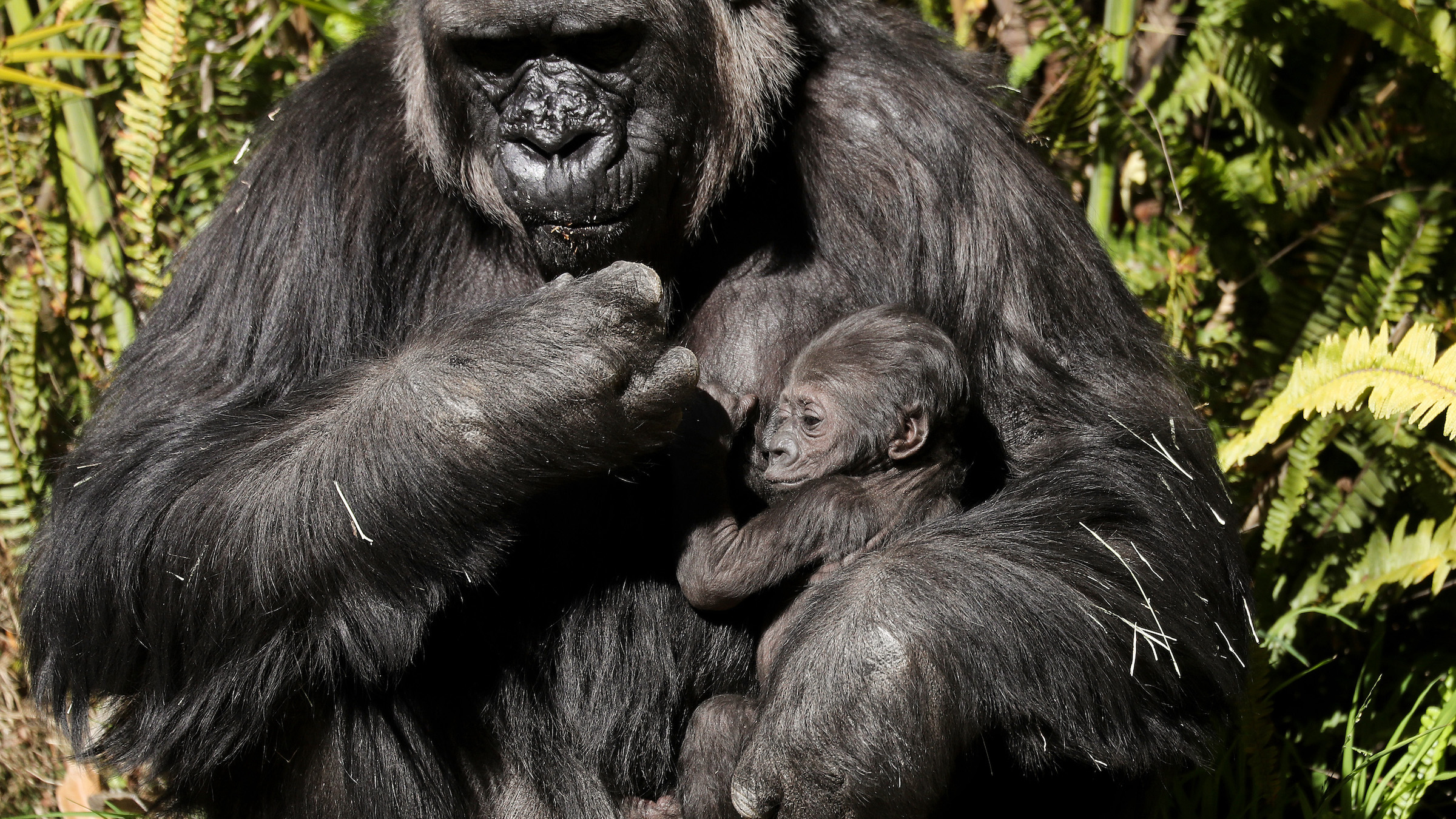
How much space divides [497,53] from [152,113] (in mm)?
2239

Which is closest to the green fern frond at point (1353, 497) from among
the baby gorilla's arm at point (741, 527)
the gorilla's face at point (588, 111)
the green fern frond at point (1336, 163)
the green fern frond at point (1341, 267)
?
the green fern frond at point (1341, 267)

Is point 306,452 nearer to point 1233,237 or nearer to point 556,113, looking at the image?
point 556,113

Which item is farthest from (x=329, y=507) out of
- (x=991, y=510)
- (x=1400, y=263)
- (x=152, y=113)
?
(x=1400, y=263)

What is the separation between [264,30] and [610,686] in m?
3.46

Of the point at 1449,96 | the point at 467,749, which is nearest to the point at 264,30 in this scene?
the point at 467,749

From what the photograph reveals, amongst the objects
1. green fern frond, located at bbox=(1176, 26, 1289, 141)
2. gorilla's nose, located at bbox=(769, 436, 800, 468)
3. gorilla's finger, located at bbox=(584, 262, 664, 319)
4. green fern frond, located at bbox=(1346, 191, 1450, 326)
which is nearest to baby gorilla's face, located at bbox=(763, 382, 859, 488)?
gorilla's nose, located at bbox=(769, 436, 800, 468)

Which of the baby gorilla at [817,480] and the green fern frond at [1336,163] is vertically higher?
the green fern frond at [1336,163]

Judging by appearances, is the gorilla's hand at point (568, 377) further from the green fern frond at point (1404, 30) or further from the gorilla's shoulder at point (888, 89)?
the green fern frond at point (1404, 30)

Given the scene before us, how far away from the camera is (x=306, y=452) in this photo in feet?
10.6

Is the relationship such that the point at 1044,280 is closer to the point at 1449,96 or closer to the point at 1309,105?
the point at 1449,96

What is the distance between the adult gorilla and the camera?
3141 mm

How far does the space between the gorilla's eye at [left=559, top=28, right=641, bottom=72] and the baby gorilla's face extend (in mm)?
910

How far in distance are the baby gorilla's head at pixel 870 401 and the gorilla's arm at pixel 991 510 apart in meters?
0.22

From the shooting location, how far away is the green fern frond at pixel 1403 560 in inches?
176
